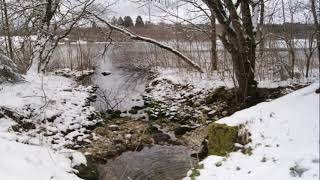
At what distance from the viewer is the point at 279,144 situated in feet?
15.9

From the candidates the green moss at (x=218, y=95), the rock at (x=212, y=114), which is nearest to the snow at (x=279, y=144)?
the rock at (x=212, y=114)

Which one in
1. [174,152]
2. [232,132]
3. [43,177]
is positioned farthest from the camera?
[174,152]

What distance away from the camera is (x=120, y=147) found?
1012 centimetres

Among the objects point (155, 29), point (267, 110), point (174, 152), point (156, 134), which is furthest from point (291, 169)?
point (155, 29)

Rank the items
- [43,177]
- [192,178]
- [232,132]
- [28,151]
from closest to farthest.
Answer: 1. [192,178]
2. [232,132]
3. [43,177]
4. [28,151]

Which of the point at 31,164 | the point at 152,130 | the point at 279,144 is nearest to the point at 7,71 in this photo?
the point at 152,130

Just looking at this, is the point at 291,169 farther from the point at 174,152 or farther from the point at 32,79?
the point at 32,79

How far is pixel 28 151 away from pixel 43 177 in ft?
2.80

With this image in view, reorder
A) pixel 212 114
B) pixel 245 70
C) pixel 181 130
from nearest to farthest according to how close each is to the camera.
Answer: pixel 245 70 → pixel 181 130 → pixel 212 114

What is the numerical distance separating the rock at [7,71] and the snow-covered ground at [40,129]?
0.73ft

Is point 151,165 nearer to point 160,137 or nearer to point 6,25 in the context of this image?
point 160,137

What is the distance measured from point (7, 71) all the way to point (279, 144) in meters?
10.2

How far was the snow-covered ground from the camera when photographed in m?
7.01

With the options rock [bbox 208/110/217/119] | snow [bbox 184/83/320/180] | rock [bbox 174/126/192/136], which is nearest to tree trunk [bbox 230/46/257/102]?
rock [bbox 208/110/217/119]
